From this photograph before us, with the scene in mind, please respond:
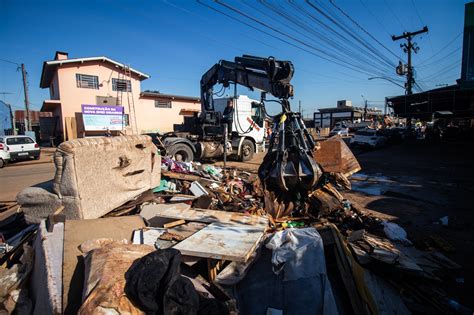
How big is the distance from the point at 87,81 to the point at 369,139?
76.6 feet

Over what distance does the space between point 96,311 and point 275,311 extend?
1614 millimetres

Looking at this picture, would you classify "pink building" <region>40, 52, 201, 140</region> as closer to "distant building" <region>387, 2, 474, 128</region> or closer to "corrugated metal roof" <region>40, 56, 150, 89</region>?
"corrugated metal roof" <region>40, 56, 150, 89</region>

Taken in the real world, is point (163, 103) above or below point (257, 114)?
above

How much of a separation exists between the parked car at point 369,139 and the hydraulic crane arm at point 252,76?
14567 millimetres

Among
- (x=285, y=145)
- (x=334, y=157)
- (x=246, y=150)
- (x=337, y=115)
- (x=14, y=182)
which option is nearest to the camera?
(x=285, y=145)

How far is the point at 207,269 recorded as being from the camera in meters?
2.97

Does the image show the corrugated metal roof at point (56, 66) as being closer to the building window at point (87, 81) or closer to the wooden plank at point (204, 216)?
the building window at point (87, 81)

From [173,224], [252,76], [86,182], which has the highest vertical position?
[252,76]

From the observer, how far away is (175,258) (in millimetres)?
2330

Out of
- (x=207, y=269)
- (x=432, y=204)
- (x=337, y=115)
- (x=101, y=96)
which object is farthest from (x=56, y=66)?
(x=337, y=115)

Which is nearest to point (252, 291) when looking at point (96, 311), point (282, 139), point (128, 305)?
point (128, 305)

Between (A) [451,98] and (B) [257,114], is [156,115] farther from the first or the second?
(A) [451,98]

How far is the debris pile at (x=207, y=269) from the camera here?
2133 mm

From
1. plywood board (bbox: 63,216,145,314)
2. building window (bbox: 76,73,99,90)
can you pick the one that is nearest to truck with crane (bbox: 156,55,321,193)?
plywood board (bbox: 63,216,145,314)
